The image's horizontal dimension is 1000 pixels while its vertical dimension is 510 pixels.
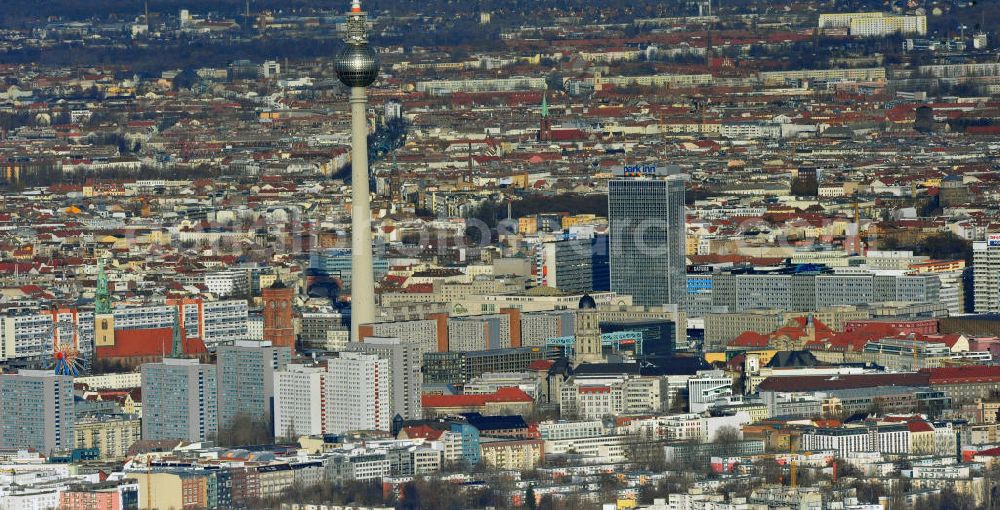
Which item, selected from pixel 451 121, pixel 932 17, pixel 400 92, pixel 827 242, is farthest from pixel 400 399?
pixel 932 17

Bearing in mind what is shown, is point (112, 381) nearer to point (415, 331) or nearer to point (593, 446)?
point (415, 331)

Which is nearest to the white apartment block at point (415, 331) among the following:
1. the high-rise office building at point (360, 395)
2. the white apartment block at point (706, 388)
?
the white apartment block at point (706, 388)

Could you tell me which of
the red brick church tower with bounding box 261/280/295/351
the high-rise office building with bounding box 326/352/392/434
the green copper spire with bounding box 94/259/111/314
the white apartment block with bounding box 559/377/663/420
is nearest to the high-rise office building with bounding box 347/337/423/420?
the high-rise office building with bounding box 326/352/392/434

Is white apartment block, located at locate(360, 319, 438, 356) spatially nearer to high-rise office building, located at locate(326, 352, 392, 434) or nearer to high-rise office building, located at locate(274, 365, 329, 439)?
high-rise office building, located at locate(274, 365, 329, 439)

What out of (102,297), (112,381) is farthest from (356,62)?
(112,381)

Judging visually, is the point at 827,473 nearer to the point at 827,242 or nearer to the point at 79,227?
the point at 827,242

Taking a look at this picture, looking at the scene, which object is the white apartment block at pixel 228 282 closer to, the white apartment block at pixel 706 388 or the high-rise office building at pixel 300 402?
the white apartment block at pixel 706 388
